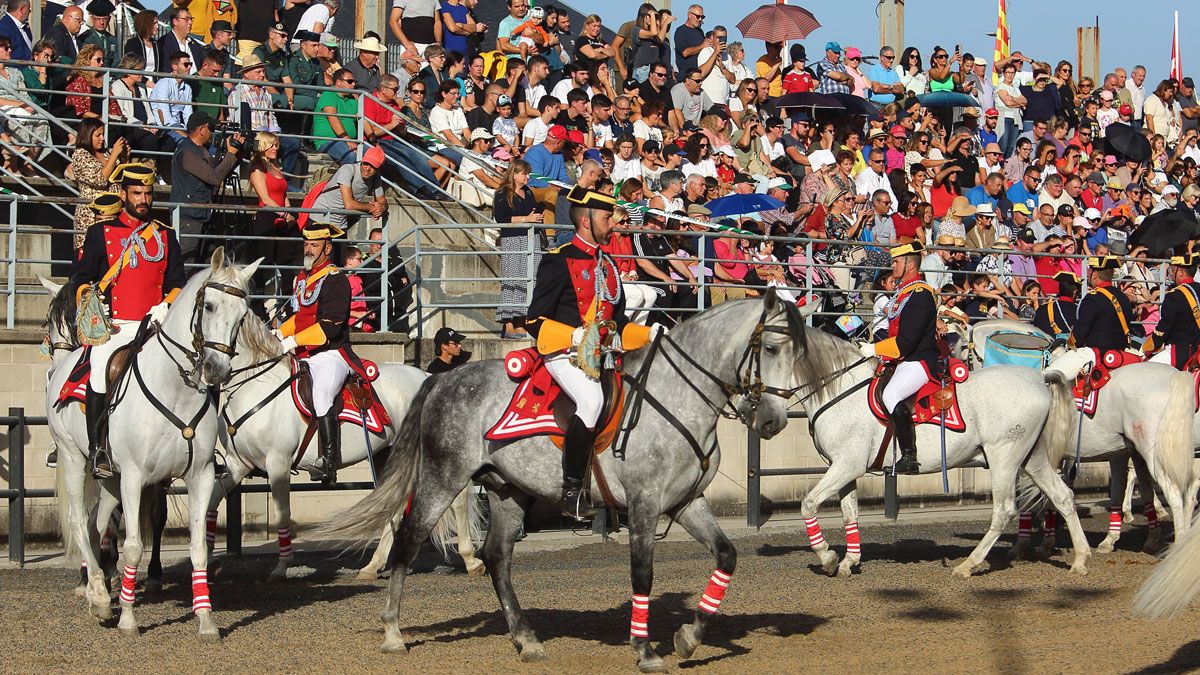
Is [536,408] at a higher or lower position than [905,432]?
higher

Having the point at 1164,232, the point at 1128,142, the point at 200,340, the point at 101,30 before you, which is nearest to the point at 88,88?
→ the point at 101,30

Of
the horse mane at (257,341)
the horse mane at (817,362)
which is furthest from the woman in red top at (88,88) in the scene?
the horse mane at (817,362)

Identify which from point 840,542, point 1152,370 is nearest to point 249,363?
point 840,542

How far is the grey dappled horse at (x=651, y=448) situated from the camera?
966 centimetres

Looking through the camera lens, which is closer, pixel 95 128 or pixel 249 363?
pixel 249 363

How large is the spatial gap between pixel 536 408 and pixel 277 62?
1044cm

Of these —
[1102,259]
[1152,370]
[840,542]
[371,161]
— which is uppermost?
[371,161]

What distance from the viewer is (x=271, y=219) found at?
17203 mm

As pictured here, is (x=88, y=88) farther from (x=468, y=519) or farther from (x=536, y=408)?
(x=536, y=408)

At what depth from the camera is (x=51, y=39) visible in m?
17.6

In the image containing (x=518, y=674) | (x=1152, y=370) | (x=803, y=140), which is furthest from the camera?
(x=803, y=140)

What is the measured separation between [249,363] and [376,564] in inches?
81.0

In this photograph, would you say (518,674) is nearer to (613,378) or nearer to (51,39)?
(613,378)

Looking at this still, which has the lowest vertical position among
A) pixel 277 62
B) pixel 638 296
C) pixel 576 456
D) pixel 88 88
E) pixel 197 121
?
pixel 576 456
